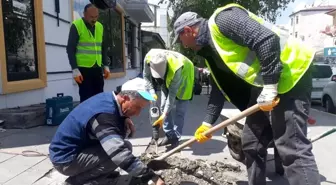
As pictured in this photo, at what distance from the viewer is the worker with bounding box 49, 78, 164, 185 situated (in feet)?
7.93

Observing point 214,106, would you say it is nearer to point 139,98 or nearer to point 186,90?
point 139,98

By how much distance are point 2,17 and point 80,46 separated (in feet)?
3.77

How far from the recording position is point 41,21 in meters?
5.73

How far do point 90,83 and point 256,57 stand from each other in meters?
2.92

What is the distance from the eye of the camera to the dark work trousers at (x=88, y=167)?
2691 millimetres

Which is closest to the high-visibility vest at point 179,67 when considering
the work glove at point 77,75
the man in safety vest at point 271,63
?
the work glove at point 77,75

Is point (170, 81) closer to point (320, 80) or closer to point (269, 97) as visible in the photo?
point (269, 97)

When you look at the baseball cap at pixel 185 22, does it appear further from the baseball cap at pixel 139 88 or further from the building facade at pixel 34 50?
the building facade at pixel 34 50

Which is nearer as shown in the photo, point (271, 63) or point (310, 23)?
point (271, 63)

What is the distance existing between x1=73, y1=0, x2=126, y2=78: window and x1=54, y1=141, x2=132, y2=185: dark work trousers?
21.7 feet

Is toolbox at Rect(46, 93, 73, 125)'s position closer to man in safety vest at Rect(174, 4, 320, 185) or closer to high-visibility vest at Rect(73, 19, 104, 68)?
high-visibility vest at Rect(73, 19, 104, 68)

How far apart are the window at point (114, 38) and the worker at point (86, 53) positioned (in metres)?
4.32

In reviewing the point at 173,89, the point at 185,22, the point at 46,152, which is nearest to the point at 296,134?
the point at 185,22

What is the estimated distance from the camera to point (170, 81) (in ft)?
13.1
